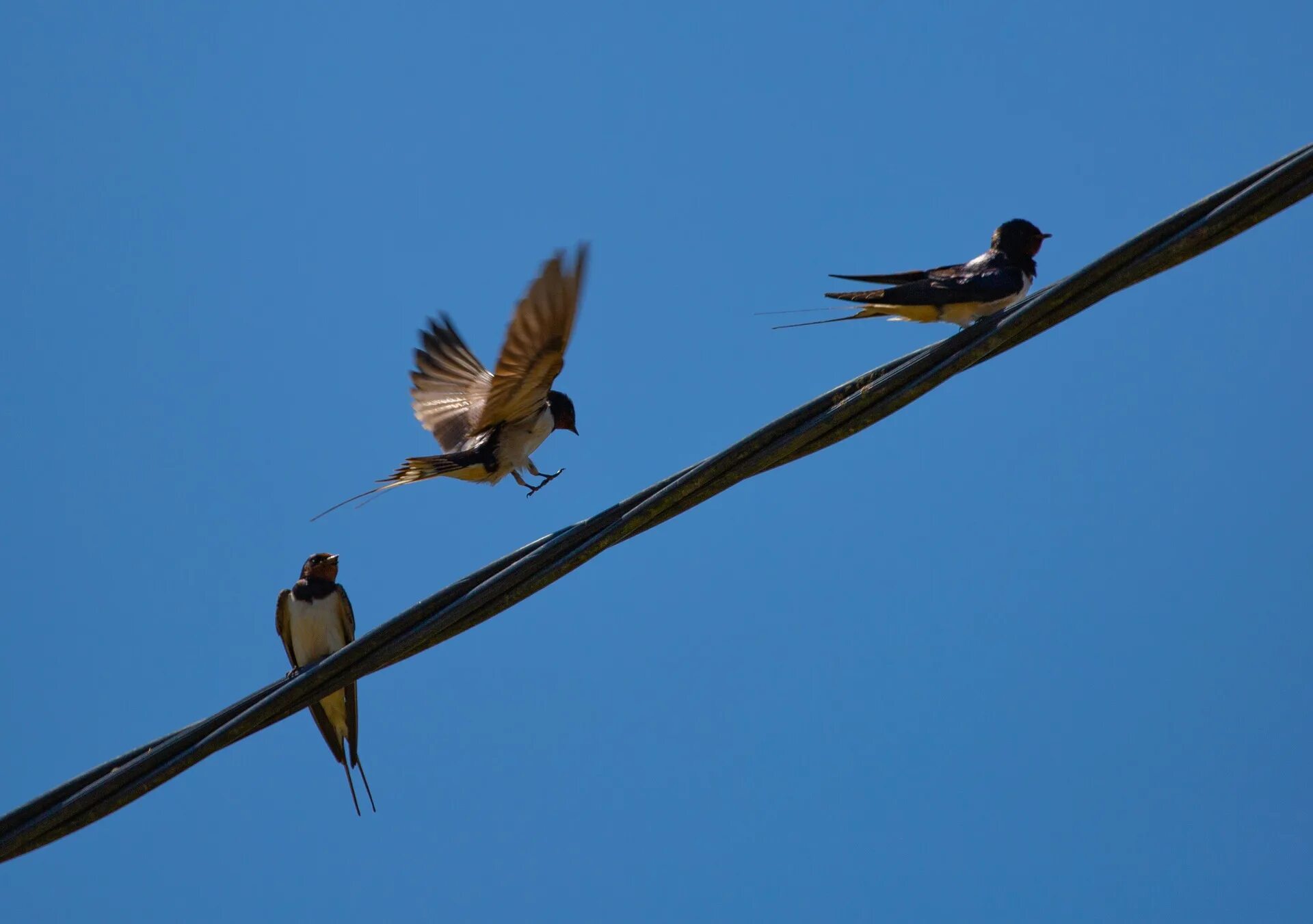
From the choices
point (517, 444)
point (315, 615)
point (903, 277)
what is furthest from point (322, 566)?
point (903, 277)

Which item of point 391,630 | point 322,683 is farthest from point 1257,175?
point 322,683

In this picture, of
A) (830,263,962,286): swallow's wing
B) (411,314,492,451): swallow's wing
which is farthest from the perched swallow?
(830,263,962,286): swallow's wing

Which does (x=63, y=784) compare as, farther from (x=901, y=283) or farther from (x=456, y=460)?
(x=901, y=283)

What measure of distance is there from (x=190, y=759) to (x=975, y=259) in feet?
11.3

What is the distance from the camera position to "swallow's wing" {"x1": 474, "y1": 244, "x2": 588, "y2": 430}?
4547 mm

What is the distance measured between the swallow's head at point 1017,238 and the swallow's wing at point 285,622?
12.0 feet

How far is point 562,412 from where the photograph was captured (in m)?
6.43

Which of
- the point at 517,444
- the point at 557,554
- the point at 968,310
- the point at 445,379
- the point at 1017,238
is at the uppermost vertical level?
the point at 445,379

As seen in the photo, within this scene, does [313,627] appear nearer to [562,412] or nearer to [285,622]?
[285,622]

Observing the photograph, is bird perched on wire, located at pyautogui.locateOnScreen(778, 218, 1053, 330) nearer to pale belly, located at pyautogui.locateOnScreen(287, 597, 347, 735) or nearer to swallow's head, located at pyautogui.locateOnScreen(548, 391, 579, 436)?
swallow's head, located at pyautogui.locateOnScreen(548, 391, 579, 436)

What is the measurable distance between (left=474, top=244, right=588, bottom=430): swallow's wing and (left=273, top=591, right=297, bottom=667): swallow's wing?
1509 millimetres

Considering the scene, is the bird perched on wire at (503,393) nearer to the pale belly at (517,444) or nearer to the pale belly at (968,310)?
the pale belly at (517,444)

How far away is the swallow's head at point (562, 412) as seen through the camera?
632 cm

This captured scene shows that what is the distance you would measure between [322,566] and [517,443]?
139 cm
